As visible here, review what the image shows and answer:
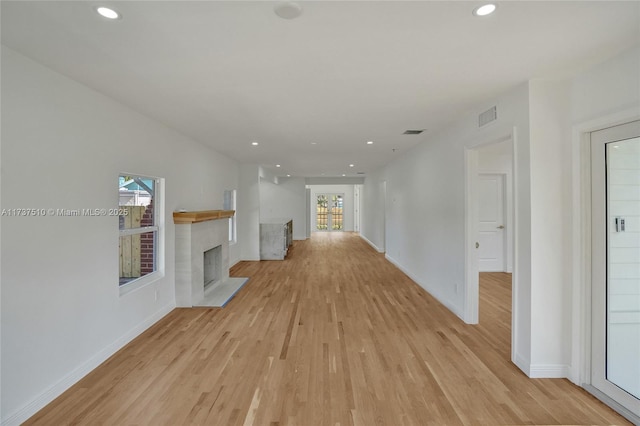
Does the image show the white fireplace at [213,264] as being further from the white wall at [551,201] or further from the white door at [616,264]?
the white door at [616,264]

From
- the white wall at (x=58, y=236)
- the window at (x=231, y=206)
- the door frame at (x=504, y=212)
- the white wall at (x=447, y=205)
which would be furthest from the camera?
the window at (x=231, y=206)

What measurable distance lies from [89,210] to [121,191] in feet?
2.18

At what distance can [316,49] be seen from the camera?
2.01m

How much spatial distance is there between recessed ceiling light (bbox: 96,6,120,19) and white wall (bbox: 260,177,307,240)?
34.4 ft

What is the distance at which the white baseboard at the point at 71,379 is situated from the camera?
205cm

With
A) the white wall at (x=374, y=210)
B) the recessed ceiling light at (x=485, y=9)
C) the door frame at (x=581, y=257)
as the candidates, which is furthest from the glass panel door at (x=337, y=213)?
the recessed ceiling light at (x=485, y=9)

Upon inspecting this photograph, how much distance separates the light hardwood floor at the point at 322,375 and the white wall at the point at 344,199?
11.8 metres

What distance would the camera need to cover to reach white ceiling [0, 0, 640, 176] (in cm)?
163

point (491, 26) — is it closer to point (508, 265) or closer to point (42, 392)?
point (42, 392)

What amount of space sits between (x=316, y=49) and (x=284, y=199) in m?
10.3

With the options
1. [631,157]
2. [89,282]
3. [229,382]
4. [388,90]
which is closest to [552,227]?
[631,157]

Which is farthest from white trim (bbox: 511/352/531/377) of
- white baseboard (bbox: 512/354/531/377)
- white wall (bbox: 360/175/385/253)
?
white wall (bbox: 360/175/385/253)

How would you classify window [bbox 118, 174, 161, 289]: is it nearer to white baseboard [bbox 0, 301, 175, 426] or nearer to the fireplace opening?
white baseboard [bbox 0, 301, 175, 426]

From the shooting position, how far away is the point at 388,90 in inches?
108
